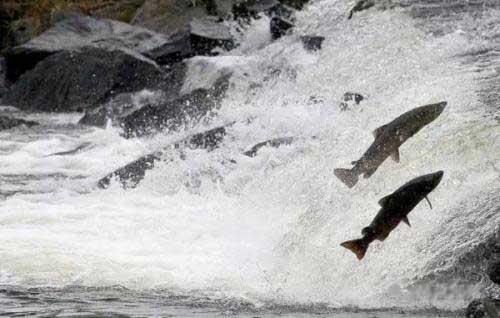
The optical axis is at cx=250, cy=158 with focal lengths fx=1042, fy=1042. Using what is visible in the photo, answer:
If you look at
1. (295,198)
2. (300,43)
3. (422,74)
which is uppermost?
(300,43)

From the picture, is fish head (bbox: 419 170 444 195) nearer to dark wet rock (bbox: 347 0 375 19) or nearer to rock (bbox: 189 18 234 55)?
dark wet rock (bbox: 347 0 375 19)

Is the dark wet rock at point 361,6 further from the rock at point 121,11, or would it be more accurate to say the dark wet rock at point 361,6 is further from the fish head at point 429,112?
the fish head at point 429,112

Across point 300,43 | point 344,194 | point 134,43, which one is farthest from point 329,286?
point 134,43

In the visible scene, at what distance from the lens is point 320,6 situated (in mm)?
15297

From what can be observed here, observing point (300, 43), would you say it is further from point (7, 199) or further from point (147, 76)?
point (7, 199)

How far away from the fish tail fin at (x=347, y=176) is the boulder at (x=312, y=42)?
293 inches

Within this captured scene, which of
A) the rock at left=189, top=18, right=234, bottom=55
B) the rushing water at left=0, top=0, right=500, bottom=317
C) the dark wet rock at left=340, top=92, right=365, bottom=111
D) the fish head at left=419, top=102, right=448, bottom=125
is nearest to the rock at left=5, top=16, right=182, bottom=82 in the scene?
the rock at left=189, top=18, right=234, bottom=55

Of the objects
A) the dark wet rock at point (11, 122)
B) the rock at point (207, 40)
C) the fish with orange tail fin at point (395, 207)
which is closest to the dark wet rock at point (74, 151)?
the dark wet rock at point (11, 122)

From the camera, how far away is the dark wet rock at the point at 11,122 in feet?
38.7

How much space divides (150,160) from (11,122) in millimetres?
3872

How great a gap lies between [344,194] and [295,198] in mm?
680

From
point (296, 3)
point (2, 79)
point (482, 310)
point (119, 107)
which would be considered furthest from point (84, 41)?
point (482, 310)

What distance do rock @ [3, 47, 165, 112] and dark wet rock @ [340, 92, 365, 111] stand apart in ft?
13.7

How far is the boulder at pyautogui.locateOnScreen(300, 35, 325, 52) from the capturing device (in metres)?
12.5
